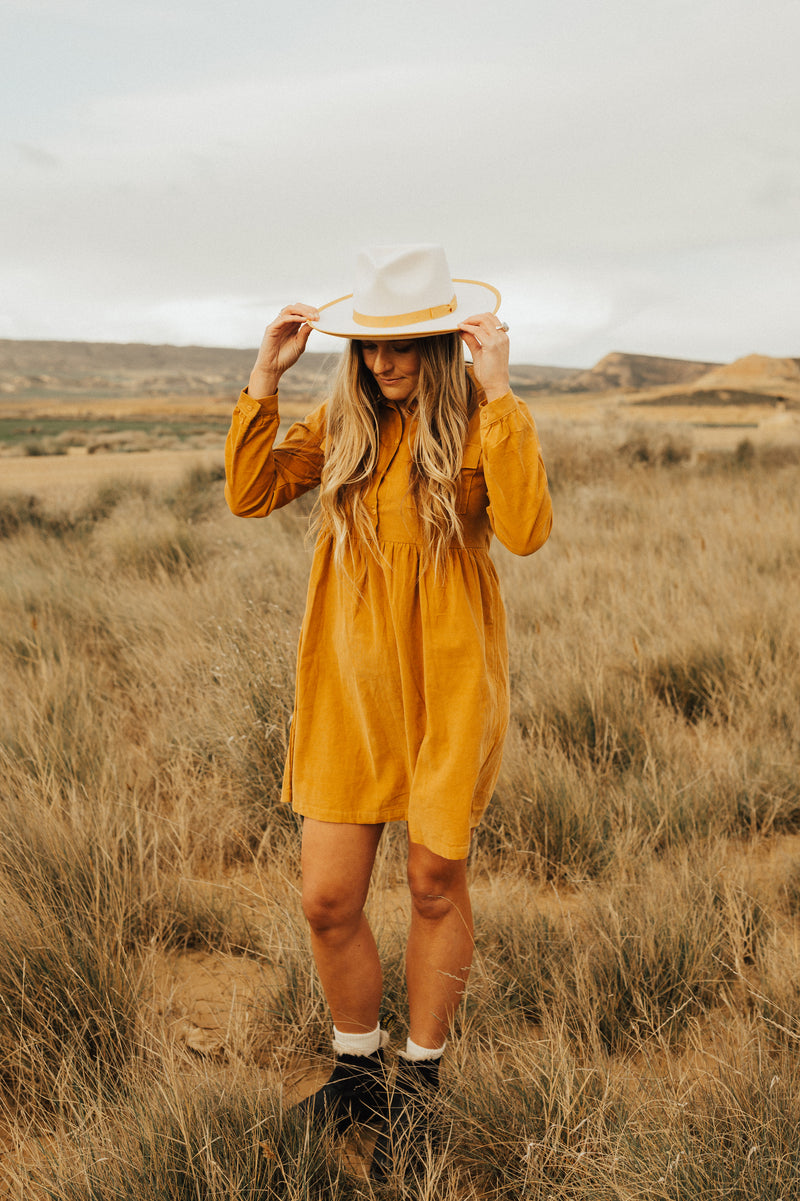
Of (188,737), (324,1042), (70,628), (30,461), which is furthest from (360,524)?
(30,461)

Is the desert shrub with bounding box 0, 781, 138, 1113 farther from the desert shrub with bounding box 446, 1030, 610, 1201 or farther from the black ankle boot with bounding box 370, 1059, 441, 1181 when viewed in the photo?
the desert shrub with bounding box 446, 1030, 610, 1201

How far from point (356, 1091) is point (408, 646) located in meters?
1.13

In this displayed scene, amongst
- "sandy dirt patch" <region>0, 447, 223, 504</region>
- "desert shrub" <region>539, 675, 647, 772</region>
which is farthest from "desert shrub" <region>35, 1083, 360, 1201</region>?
"sandy dirt patch" <region>0, 447, 223, 504</region>

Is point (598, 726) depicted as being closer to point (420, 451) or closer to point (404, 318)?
point (420, 451)

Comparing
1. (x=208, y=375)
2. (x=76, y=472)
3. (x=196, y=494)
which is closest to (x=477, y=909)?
(x=196, y=494)

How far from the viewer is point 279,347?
213cm

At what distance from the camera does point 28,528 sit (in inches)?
353

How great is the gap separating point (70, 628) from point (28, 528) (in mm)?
3933

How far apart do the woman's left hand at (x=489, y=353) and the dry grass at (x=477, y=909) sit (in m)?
1.49

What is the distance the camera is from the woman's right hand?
6.87ft

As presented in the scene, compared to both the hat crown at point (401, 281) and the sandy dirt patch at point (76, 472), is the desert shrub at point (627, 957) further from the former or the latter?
the sandy dirt patch at point (76, 472)

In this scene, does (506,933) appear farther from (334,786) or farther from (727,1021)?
(334,786)

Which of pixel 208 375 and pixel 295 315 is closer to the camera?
pixel 295 315

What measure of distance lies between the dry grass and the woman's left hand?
1491mm
